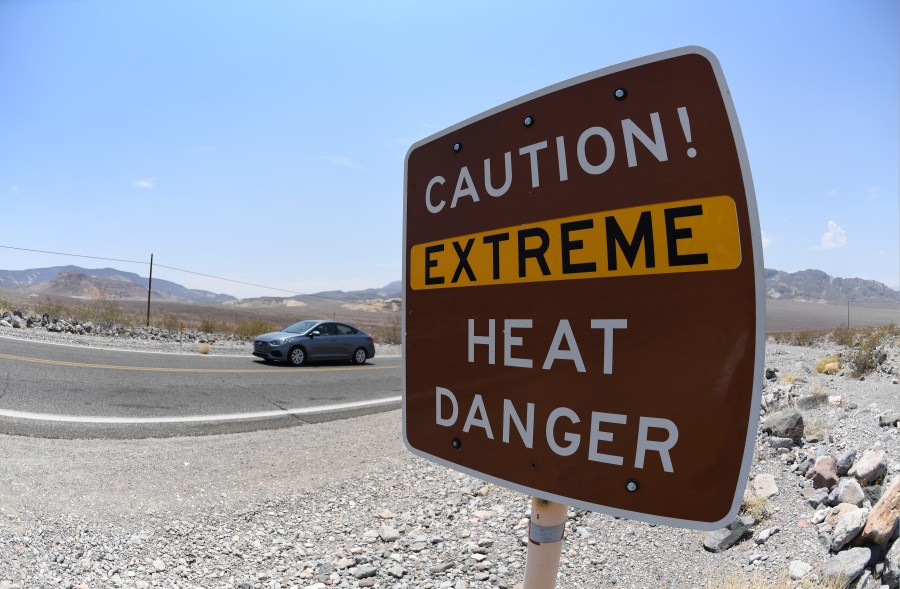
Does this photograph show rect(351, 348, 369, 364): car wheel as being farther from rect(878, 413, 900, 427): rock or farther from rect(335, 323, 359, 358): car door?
rect(878, 413, 900, 427): rock

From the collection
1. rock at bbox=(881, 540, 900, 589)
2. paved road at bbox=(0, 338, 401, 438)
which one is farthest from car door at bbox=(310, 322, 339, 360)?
rock at bbox=(881, 540, 900, 589)

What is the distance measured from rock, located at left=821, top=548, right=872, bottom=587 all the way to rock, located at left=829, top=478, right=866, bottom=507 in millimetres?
740

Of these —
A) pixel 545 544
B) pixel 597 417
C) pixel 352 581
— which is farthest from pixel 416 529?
pixel 597 417

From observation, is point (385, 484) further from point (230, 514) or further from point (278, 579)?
point (278, 579)

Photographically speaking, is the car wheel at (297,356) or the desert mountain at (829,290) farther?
the desert mountain at (829,290)

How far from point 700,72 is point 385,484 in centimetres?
485

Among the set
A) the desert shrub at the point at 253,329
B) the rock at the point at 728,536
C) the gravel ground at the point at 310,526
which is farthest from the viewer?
the desert shrub at the point at 253,329

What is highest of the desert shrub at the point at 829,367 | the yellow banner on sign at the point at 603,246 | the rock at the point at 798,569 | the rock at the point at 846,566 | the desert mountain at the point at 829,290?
the desert mountain at the point at 829,290

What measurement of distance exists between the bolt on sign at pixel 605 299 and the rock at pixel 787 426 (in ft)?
17.0

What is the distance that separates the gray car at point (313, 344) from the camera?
14484 millimetres

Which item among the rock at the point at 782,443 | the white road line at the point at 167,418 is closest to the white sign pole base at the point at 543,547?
the rock at the point at 782,443

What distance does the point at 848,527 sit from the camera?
3068 mm

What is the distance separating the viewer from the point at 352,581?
3.35 meters

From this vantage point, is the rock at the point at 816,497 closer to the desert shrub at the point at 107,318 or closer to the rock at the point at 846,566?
the rock at the point at 846,566
